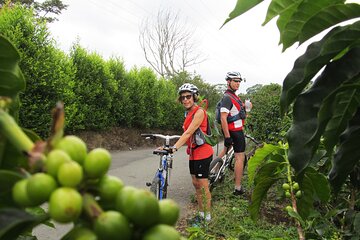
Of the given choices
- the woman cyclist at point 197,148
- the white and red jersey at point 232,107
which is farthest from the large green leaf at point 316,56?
the white and red jersey at point 232,107

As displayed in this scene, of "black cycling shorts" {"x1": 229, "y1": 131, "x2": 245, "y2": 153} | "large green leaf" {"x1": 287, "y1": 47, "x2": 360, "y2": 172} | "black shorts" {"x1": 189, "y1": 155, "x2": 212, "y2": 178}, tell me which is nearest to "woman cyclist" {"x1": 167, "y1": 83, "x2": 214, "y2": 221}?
"black shorts" {"x1": 189, "y1": 155, "x2": 212, "y2": 178}

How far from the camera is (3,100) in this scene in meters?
0.46

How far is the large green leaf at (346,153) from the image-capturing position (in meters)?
1.20

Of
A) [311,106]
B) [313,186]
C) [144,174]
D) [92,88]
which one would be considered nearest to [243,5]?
[311,106]

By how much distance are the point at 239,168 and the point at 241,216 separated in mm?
1425

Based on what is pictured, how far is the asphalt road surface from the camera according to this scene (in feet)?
20.0

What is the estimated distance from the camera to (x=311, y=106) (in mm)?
1092

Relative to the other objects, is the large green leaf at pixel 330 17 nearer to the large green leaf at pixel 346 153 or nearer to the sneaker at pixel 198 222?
the large green leaf at pixel 346 153

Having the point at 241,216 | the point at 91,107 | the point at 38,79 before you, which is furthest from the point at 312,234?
A: the point at 91,107

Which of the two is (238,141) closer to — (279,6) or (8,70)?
(279,6)

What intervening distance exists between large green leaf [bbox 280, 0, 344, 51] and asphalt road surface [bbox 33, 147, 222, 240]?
4197mm

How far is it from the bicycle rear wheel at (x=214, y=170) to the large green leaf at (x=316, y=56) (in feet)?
19.0

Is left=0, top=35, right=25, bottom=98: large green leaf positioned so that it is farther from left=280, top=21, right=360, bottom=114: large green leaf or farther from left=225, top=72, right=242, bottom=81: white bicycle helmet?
left=225, top=72, right=242, bottom=81: white bicycle helmet

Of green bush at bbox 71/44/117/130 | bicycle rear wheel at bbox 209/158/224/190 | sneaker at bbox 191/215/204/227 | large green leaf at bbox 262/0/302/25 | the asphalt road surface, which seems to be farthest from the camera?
green bush at bbox 71/44/117/130
